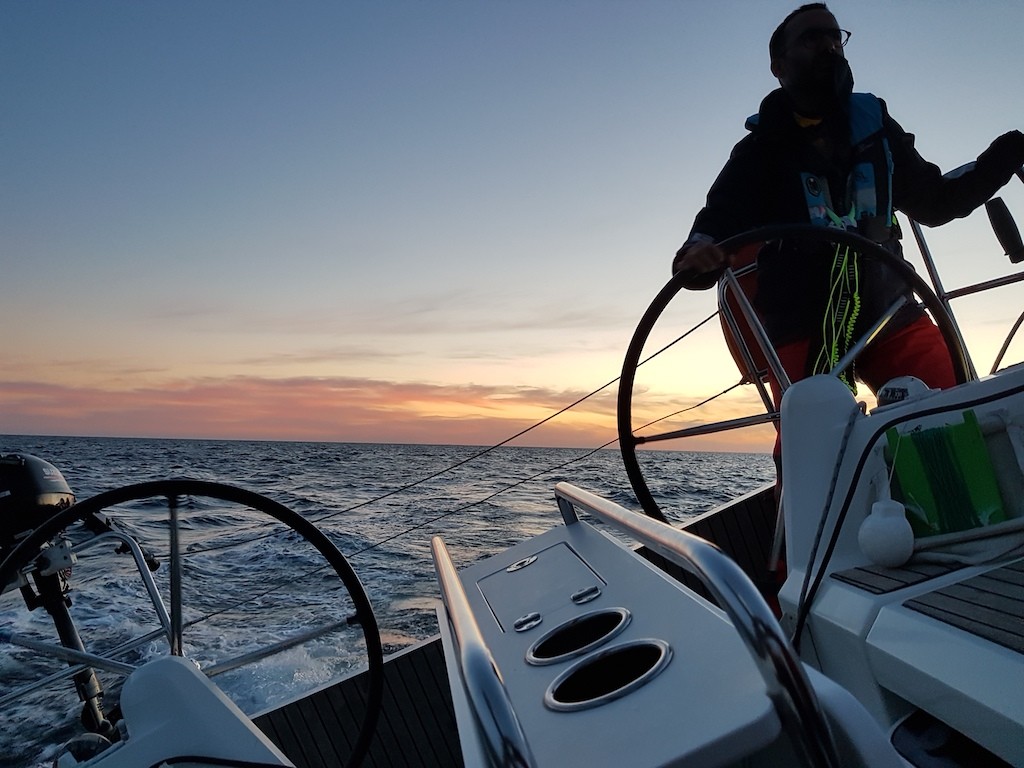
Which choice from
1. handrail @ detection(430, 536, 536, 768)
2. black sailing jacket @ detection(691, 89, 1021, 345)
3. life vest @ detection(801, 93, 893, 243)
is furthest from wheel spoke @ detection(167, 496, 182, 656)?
life vest @ detection(801, 93, 893, 243)

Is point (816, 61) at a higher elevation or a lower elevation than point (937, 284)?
higher

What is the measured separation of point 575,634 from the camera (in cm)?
84

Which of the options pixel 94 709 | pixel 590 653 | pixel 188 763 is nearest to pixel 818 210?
pixel 590 653

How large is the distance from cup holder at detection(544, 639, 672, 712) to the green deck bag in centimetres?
77

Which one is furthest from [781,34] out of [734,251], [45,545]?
[45,545]

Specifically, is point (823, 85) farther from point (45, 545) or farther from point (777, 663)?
point (45, 545)

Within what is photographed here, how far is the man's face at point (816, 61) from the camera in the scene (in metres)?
1.90

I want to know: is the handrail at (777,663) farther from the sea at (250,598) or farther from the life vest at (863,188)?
the life vest at (863,188)

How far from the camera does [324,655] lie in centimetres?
390

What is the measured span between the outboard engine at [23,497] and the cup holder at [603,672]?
130 centimetres

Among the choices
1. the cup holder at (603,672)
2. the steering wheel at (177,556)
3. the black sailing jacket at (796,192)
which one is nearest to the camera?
the cup holder at (603,672)

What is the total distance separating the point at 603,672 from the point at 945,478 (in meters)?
0.83

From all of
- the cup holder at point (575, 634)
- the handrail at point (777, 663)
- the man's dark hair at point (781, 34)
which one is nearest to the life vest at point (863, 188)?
the man's dark hair at point (781, 34)

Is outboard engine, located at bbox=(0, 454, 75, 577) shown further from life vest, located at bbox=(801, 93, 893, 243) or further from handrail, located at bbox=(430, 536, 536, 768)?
life vest, located at bbox=(801, 93, 893, 243)
